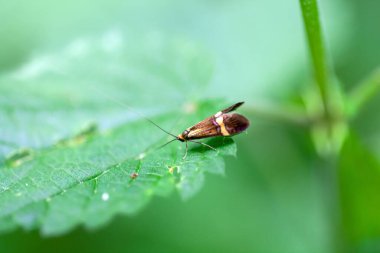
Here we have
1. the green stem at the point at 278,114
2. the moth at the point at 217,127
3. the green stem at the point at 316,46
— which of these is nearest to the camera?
the green stem at the point at 316,46

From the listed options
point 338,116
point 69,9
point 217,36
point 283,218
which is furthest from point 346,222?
point 69,9

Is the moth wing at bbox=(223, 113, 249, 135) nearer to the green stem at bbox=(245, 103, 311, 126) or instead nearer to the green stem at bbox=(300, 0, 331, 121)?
the green stem at bbox=(245, 103, 311, 126)

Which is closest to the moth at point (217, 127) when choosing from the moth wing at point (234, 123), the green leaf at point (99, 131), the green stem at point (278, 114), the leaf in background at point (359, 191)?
the moth wing at point (234, 123)

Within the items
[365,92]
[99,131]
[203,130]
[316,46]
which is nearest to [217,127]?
[203,130]

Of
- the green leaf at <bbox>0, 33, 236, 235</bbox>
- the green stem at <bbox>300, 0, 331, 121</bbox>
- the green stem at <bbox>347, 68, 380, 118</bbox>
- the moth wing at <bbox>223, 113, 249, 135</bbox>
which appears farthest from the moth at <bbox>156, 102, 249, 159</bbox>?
the green stem at <bbox>347, 68, 380, 118</bbox>

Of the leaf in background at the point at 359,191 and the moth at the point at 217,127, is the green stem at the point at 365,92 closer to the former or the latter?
the leaf in background at the point at 359,191

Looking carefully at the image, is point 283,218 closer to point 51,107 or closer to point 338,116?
point 338,116

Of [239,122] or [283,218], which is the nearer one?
[239,122]
